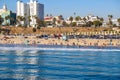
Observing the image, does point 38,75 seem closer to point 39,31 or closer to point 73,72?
point 73,72

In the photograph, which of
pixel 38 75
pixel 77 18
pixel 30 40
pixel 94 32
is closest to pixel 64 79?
pixel 38 75

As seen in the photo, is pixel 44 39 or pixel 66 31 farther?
pixel 66 31

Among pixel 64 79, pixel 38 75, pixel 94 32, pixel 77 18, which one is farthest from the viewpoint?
pixel 77 18

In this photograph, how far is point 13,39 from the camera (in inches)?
4412

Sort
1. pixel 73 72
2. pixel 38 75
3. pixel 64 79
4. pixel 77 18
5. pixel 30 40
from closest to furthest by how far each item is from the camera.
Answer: pixel 64 79, pixel 38 75, pixel 73 72, pixel 30 40, pixel 77 18

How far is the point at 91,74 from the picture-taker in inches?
1518

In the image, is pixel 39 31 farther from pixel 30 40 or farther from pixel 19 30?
pixel 30 40

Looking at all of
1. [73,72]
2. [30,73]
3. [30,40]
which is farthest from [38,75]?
[30,40]

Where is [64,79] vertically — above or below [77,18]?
below

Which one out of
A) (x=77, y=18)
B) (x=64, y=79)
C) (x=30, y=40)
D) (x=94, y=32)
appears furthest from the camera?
(x=77, y=18)

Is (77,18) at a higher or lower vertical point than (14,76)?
higher

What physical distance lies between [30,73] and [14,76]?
303 cm

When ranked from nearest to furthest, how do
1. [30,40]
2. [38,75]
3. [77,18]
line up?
[38,75], [30,40], [77,18]

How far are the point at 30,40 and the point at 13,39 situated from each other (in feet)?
17.0
